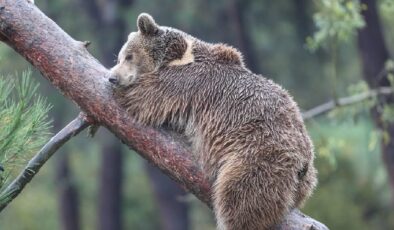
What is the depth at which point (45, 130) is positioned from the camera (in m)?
4.82

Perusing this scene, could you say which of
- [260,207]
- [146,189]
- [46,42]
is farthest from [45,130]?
[146,189]

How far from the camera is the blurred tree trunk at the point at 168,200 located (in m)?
18.5

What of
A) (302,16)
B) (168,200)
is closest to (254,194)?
(302,16)

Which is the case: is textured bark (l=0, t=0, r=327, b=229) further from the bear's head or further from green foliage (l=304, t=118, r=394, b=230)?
green foliage (l=304, t=118, r=394, b=230)

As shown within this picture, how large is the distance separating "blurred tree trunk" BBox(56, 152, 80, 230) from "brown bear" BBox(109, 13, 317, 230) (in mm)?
13977

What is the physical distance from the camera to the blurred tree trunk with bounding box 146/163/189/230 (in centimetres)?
1848

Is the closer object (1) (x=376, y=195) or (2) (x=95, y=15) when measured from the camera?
(1) (x=376, y=195)

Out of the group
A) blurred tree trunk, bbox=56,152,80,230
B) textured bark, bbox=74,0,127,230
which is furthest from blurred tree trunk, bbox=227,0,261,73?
blurred tree trunk, bbox=56,152,80,230

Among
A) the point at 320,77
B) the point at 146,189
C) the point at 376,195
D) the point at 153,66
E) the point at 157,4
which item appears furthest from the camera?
the point at 146,189

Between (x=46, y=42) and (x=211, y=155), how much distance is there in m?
1.05

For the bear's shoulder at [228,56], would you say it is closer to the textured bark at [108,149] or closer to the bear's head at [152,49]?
the bear's head at [152,49]

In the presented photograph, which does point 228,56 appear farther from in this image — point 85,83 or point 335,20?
point 335,20

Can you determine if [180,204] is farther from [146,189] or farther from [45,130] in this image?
[45,130]

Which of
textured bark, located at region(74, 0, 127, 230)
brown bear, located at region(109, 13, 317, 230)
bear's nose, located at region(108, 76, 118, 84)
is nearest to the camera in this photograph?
brown bear, located at region(109, 13, 317, 230)
